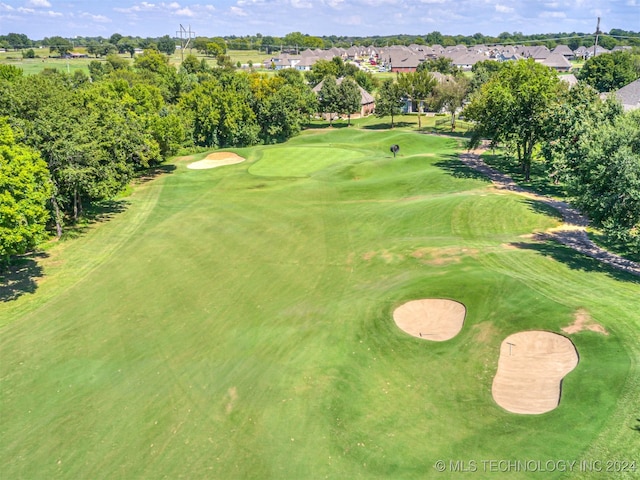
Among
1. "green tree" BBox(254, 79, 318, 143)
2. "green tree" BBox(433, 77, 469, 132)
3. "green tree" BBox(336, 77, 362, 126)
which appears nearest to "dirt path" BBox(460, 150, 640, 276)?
"green tree" BBox(433, 77, 469, 132)

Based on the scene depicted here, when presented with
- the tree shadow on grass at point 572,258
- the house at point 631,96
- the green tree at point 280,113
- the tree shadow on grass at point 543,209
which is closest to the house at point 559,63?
the house at point 631,96

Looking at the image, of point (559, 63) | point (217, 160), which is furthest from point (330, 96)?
point (559, 63)

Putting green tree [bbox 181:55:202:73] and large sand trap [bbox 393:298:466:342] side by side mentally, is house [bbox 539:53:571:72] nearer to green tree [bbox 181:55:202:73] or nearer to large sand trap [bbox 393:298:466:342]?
green tree [bbox 181:55:202:73]

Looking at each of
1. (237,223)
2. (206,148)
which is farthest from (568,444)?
(206,148)

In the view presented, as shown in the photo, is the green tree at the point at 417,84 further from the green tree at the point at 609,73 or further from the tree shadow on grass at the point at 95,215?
the tree shadow on grass at the point at 95,215

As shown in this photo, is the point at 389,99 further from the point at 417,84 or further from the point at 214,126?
the point at 214,126

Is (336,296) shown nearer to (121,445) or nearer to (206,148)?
(121,445)
